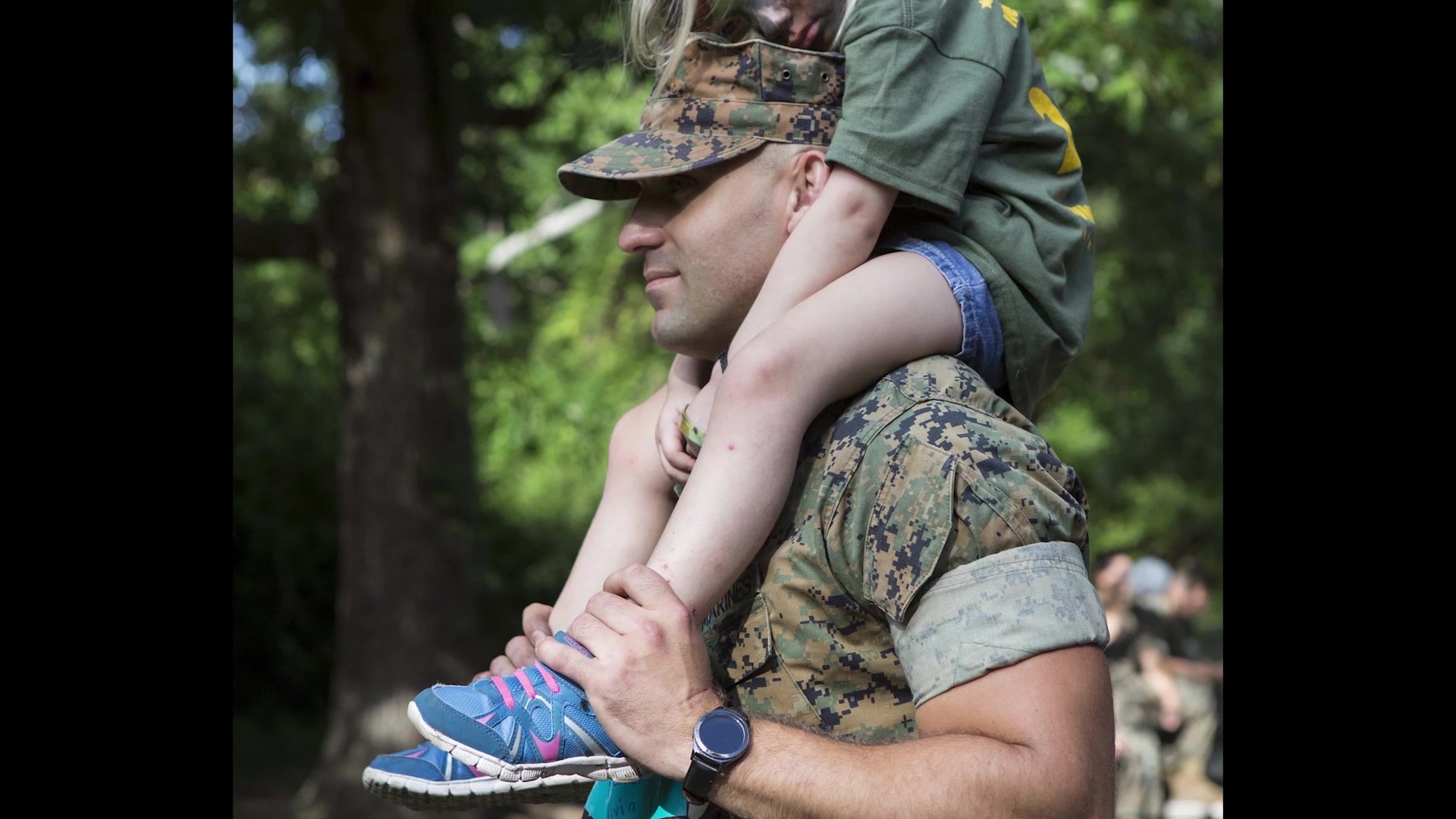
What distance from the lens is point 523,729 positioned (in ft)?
6.15

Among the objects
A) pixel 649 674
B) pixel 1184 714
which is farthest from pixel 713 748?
pixel 1184 714

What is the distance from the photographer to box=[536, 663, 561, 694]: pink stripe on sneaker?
6.29 feet

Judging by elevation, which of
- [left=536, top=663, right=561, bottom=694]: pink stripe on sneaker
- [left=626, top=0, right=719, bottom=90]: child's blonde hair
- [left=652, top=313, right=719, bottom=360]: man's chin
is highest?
[left=626, top=0, right=719, bottom=90]: child's blonde hair

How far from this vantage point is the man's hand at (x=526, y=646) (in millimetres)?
2273

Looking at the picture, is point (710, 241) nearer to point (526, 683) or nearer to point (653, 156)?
point (653, 156)

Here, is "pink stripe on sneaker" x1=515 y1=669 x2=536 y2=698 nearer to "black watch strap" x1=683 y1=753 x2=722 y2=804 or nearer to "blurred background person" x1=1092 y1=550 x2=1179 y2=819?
"black watch strap" x1=683 y1=753 x2=722 y2=804

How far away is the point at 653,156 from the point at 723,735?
93cm

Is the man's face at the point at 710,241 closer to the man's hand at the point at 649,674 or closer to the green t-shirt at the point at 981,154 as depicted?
the green t-shirt at the point at 981,154

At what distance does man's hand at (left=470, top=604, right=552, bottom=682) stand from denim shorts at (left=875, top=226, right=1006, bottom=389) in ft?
2.68

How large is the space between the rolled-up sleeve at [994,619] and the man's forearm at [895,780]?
9cm

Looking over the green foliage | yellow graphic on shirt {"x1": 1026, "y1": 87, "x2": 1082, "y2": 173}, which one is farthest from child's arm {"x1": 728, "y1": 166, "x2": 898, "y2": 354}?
→ the green foliage
